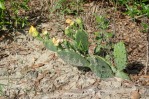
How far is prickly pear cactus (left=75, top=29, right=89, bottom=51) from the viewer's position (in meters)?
2.82

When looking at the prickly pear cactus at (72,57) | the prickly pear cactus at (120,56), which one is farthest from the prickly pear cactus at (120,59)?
the prickly pear cactus at (72,57)

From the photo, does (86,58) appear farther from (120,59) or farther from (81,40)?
(120,59)

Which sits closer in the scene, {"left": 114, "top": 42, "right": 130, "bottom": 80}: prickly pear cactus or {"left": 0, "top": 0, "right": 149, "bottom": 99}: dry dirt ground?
{"left": 114, "top": 42, "right": 130, "bottom": 80}: prickly pear cactus

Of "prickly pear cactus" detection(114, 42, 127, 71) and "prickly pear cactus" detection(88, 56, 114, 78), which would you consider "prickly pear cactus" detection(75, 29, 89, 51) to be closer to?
"prickly pear cactus" detection(88, 56, 114, 78)

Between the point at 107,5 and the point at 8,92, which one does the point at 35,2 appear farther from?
the point at 8,92

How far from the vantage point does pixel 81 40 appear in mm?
2846

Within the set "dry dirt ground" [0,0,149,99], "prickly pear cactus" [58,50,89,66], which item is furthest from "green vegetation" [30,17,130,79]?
"dry dirt ground" [0,0,149,99]

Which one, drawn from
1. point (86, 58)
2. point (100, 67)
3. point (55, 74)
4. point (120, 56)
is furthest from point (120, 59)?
point (55, 74)

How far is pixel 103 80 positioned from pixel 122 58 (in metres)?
0.29

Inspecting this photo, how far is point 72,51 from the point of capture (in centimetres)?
281

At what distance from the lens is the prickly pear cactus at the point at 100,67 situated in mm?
2791

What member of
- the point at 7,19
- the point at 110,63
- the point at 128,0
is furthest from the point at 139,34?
the point at 7,19

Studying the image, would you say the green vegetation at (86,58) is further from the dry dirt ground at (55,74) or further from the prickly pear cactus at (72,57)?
the dry dirt ground at (55,74)

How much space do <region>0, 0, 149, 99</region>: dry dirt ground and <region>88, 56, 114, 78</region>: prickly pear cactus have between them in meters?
0.10
